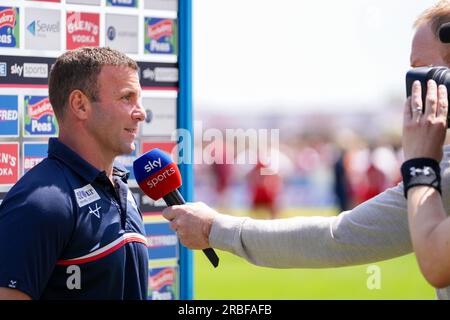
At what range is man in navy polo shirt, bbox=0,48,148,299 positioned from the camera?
3715mm

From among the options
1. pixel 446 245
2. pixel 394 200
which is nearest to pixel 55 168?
pixel 394 200

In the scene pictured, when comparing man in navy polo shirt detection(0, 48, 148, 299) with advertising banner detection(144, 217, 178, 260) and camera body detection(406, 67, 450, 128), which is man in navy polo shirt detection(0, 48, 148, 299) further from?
camera body detection(406, 67, 450, 128)

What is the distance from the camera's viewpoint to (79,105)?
4230 mm

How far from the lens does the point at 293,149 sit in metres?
40.8

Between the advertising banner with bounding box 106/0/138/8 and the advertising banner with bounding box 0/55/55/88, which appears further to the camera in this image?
the advertising banner with bounding box 106/0/138/8

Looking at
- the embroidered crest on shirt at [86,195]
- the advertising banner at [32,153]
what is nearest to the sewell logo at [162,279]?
the advertising banner at [32,153]

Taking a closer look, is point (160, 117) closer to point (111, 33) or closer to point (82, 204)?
point (111, 33)

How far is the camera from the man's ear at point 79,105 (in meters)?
4.22

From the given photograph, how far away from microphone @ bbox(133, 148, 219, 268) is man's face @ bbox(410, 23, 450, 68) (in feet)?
3.83

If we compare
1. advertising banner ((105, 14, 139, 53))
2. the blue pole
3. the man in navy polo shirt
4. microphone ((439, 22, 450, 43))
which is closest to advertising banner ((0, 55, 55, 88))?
advertising banner ((105, 14, 139, 53))

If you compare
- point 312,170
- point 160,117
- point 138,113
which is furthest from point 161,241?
point 312,170
